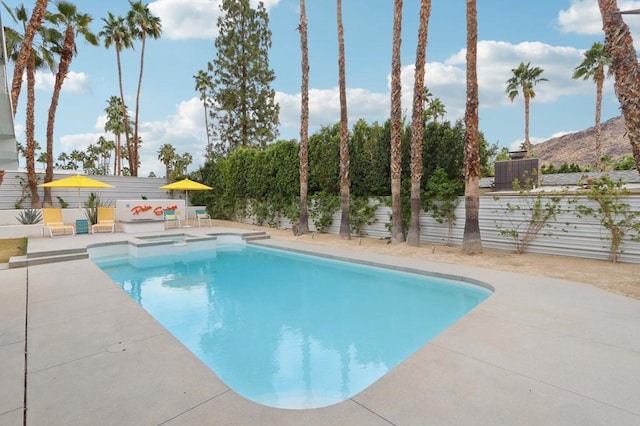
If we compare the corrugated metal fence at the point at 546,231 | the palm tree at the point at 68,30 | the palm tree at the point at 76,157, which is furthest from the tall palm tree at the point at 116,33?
the palm tree at the point at 76,157

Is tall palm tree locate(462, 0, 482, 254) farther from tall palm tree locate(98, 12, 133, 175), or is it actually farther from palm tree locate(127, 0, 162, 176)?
tall palm tree locate(98, 12, 133, 175)

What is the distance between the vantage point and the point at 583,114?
83.1 ft

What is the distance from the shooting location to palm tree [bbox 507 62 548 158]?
27516 millimetres

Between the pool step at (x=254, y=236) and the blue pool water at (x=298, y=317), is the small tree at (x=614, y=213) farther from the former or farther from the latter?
the pool step at (x=254, y=236)

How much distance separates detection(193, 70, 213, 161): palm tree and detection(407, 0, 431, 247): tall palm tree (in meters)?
20.8

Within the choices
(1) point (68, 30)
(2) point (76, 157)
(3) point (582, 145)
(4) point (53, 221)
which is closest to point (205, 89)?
(1) point (68, 30)

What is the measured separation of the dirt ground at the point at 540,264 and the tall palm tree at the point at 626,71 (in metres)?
2.12

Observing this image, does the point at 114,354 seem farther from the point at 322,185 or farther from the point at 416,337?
the point at 322,185

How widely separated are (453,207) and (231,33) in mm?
23315

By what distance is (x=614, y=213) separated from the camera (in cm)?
766

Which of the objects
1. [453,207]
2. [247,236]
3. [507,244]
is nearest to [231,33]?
[247,236]

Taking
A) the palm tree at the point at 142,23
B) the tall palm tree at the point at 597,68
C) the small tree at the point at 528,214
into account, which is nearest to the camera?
the small tree at the point at 528,214

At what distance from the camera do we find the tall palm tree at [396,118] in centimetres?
1054

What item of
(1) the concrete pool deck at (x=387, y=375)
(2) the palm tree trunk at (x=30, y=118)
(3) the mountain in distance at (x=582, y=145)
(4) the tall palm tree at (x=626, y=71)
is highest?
(3) the mountain in distance at (x=582, y=145)
